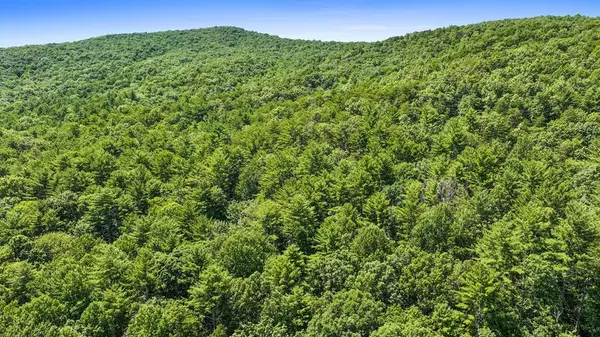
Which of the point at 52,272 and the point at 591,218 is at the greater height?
the point at 591,218

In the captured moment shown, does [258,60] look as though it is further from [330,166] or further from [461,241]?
[461,241]

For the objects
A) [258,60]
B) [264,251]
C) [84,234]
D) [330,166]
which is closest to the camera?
[264,251]

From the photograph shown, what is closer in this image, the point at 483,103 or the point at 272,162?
the point at 272,162

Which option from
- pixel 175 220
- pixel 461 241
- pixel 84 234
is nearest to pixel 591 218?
pixel 461 241

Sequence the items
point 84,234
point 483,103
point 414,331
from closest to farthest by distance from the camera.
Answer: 1. point 414,331
2. point 84,234
3. point 483,103

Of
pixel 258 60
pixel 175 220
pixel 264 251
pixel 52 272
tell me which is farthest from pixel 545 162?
pixel 258 60

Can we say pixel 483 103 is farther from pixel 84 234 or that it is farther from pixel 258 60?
pixel 258 60

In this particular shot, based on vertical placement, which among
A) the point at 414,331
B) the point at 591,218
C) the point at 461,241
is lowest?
the point at 414,331
